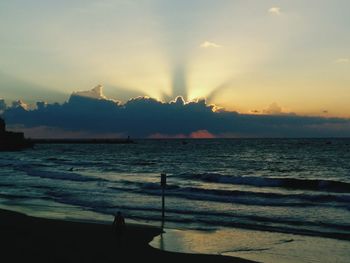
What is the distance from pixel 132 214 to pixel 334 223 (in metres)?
9.41

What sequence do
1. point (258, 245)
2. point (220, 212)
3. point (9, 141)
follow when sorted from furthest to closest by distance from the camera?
point (9, 141) → point (220, 212) → point (258, 245)

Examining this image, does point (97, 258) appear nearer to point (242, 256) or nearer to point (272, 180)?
point (242, 256)

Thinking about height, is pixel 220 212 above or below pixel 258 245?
below

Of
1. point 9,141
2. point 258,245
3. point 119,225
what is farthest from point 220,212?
point 9,141

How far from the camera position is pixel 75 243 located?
1652 cm

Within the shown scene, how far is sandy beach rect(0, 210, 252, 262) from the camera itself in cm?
1440

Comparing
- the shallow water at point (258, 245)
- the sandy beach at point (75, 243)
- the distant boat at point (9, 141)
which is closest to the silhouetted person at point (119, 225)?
the sandy beach at point (75, 243)

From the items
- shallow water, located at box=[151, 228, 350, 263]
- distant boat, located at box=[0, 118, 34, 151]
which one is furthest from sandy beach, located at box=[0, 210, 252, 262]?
distant boat, located at box=[0, 118, 34, 151]

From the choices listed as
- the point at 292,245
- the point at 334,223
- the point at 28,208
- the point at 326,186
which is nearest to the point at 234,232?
the point at 292,245

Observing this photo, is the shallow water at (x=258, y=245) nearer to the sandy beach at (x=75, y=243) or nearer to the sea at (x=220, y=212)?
the sea at (x=220, y=212)

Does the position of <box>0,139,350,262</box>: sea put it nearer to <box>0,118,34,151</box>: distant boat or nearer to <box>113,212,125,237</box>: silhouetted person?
<box>113,212,125,237</box>: silhouetted person

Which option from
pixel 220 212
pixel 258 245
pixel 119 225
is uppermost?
pixel 119 225

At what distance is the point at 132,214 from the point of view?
24016mm

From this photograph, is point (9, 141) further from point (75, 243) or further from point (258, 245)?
point (258, 245)
